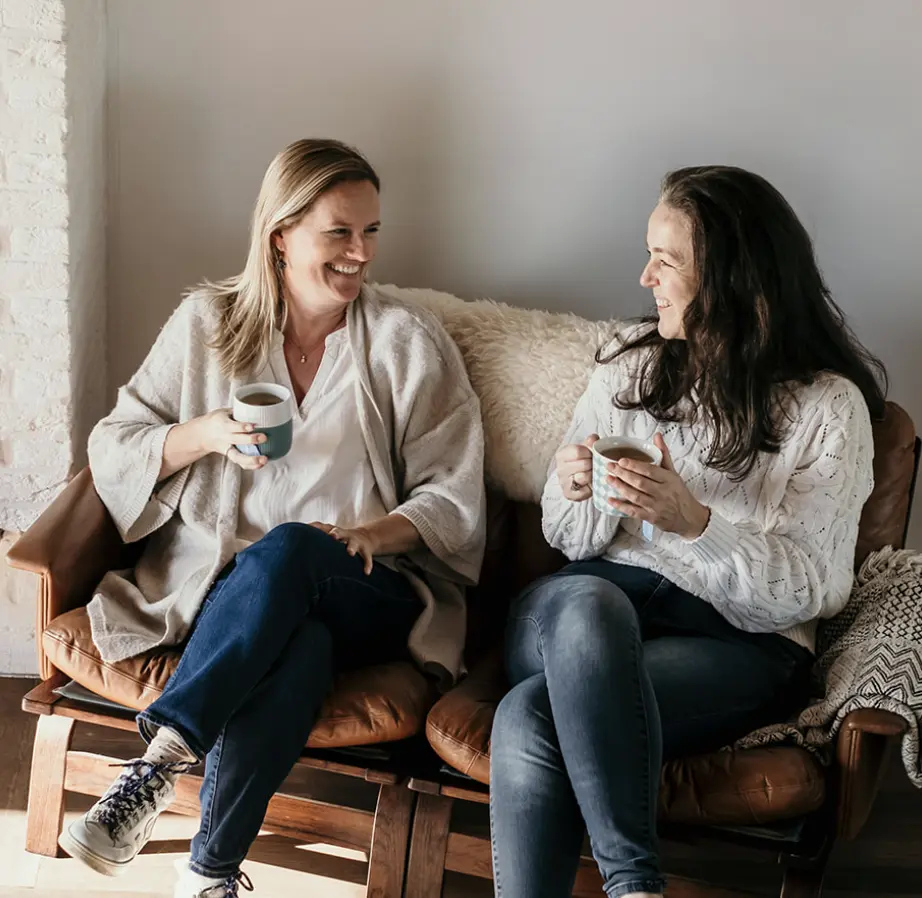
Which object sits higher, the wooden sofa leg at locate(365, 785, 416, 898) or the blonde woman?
the blonde woman

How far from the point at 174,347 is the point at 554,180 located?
855mm

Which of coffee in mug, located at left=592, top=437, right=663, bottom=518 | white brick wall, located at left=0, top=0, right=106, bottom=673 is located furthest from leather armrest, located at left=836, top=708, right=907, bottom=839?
white brick wall, located at left=0, top=0, right=106, bottom=673

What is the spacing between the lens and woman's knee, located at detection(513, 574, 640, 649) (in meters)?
1.79

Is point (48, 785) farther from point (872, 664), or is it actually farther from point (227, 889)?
point (872, 664)

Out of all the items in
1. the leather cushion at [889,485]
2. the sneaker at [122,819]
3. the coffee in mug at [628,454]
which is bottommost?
the sneaker at [122,819]

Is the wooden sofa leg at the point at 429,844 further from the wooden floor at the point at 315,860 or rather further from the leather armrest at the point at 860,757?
the leather armrest at the point at 860,757

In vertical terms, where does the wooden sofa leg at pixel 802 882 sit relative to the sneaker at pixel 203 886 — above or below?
above

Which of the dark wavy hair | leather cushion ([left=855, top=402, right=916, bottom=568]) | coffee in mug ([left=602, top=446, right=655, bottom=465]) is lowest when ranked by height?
leather cushion ([left=855, top=402, right=916, bottom=568])

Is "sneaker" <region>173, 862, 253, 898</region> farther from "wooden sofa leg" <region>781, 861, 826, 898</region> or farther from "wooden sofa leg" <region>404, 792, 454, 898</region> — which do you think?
"wooden sofa leg" <region>781, 861, 826, 898</region>

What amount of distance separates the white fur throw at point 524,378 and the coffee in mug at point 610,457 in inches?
17.4

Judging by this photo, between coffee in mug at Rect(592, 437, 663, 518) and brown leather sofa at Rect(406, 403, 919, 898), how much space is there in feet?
1.37

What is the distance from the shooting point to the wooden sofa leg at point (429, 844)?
1.97 m

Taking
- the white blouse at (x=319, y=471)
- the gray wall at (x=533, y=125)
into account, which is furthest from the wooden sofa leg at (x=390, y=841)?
the gray wall at (x=533, y=125)

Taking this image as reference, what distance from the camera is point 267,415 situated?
1.89m
